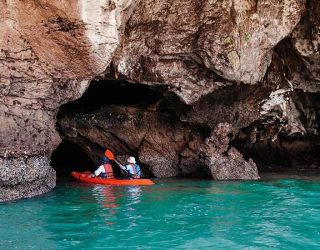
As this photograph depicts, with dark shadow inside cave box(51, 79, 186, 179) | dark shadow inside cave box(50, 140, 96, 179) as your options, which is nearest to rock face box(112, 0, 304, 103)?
dark shadow inside cave box(51, 79, 186, 179)

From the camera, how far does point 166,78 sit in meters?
12.6

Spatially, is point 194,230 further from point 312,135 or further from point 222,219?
point 312,135

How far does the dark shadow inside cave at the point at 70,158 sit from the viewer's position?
1839 centimetres

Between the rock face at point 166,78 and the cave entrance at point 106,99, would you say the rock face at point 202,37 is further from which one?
the cave entrance at point 106,99

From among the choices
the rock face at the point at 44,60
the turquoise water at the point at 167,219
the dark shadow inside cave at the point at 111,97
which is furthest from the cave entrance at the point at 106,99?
the turquoise water at the point at 167,219

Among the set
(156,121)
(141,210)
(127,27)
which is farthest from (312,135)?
(141,210)

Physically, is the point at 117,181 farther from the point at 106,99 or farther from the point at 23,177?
the point at 106,99

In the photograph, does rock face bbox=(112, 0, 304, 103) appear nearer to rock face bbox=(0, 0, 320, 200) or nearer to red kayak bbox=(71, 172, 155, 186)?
rock face bbox=(0, 0, 320, 200)

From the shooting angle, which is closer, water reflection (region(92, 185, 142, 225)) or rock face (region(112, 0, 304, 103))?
water reflection (region(92, 185, 142, 225))

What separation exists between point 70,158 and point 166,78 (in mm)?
7860

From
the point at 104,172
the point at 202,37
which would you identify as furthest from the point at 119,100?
the point at 202,37

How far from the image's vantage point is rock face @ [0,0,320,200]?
30.3 ft

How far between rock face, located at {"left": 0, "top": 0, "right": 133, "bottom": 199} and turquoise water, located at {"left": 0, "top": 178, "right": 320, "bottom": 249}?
1.52 meters

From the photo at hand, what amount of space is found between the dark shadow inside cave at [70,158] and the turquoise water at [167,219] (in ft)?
21.2
